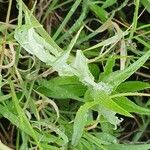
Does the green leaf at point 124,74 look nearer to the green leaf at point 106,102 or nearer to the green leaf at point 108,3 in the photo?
the green leaf at point 106,102

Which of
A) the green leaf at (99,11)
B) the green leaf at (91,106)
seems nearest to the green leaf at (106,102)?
the green leaf at (91,106)

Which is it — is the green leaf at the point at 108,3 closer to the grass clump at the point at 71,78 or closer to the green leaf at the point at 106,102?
the grass clump at the point at 71,78

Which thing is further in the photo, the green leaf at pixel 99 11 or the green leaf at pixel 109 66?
the green leaf at pixel 99 11

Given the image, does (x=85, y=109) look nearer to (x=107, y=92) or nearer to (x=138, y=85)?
(x=107, y=92)

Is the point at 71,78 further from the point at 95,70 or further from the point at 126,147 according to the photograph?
the point at 126,147

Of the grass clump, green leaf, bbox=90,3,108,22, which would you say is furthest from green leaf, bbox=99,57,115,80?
green leaf, bbox=90,3,108,22

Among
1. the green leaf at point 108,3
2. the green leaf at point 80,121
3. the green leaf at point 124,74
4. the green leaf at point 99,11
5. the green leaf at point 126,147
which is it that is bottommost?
the green leaf at point 126,147

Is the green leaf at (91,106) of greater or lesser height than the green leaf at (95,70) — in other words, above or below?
below

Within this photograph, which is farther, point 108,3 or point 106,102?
point 108,3

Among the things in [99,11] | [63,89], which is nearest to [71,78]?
[63,89]
